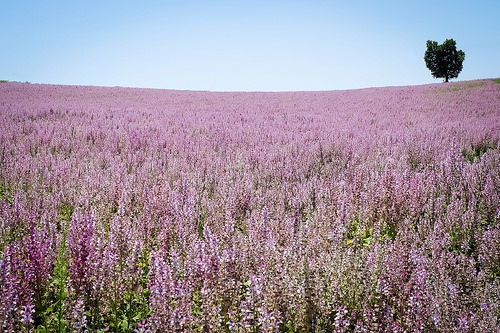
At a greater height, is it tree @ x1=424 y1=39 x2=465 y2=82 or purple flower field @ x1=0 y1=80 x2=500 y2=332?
tree @ x1=424 y1=39 x2=465 y2=82

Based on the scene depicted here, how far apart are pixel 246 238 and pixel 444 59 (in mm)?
61818

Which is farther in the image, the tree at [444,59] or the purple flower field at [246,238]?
the tree at [444,59]

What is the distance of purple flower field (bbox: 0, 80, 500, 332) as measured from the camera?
2.42 metres

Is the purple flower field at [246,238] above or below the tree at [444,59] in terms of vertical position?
below

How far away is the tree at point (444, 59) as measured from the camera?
49.9 metres

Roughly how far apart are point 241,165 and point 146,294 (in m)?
4.56

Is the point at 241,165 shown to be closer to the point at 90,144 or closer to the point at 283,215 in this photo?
the point at 283,215

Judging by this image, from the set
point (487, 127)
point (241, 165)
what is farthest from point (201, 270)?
point (487, 127)

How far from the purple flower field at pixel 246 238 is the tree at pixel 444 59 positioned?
5108 cm

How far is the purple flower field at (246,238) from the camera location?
2422 mm

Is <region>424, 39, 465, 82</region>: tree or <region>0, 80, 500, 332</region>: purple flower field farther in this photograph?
<region>424, 39, 465, 82</region>: tree

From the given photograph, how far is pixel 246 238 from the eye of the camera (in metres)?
3.34

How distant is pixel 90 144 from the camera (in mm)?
9227

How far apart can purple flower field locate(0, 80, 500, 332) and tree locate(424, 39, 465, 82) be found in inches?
2011
